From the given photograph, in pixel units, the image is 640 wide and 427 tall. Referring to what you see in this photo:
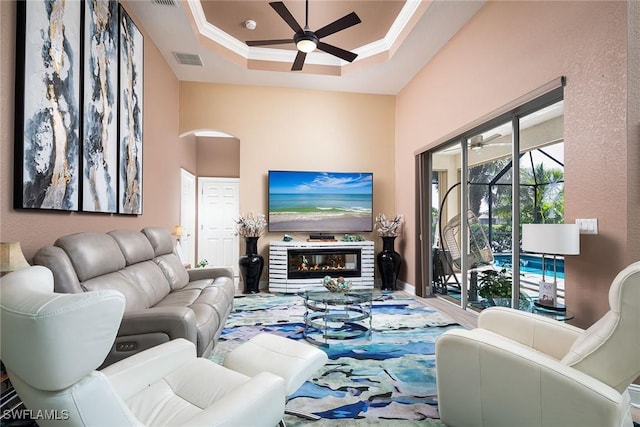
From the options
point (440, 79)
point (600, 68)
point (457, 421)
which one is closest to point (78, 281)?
point (457, 421)

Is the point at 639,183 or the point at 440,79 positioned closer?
the point at 639,183

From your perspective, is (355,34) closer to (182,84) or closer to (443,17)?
(443,17)

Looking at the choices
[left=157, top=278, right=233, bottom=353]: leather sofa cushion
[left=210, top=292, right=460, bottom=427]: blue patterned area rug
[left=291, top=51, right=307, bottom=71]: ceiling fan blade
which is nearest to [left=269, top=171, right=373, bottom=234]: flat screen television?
[left=210, top=292, right=460, bottom=427]: blue patterned area rug

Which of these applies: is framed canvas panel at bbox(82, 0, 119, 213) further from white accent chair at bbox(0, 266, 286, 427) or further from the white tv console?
the white tv console

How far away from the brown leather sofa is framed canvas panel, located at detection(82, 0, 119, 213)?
44 cm

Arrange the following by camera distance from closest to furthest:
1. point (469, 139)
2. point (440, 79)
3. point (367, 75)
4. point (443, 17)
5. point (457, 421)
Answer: point (457, 421)
point (443, 17)
point (469, 139)
point (440, 79)
point (367, 75)

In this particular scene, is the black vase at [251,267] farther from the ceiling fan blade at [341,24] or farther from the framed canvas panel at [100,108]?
the ceiling fan blade at [341,24]

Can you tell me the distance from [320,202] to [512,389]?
13.9ft

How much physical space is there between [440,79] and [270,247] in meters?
3.47

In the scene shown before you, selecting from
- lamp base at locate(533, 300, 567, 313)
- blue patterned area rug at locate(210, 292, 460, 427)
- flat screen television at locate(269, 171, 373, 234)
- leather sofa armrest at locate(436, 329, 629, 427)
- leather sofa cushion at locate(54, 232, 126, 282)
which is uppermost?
flat screen television at locate(269, 171, 373, 234)

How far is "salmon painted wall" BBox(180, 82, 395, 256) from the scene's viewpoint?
5.43 metres

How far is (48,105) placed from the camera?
2.12 meters

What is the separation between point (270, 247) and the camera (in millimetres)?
5188

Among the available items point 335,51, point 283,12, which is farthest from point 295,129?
point 283,12
